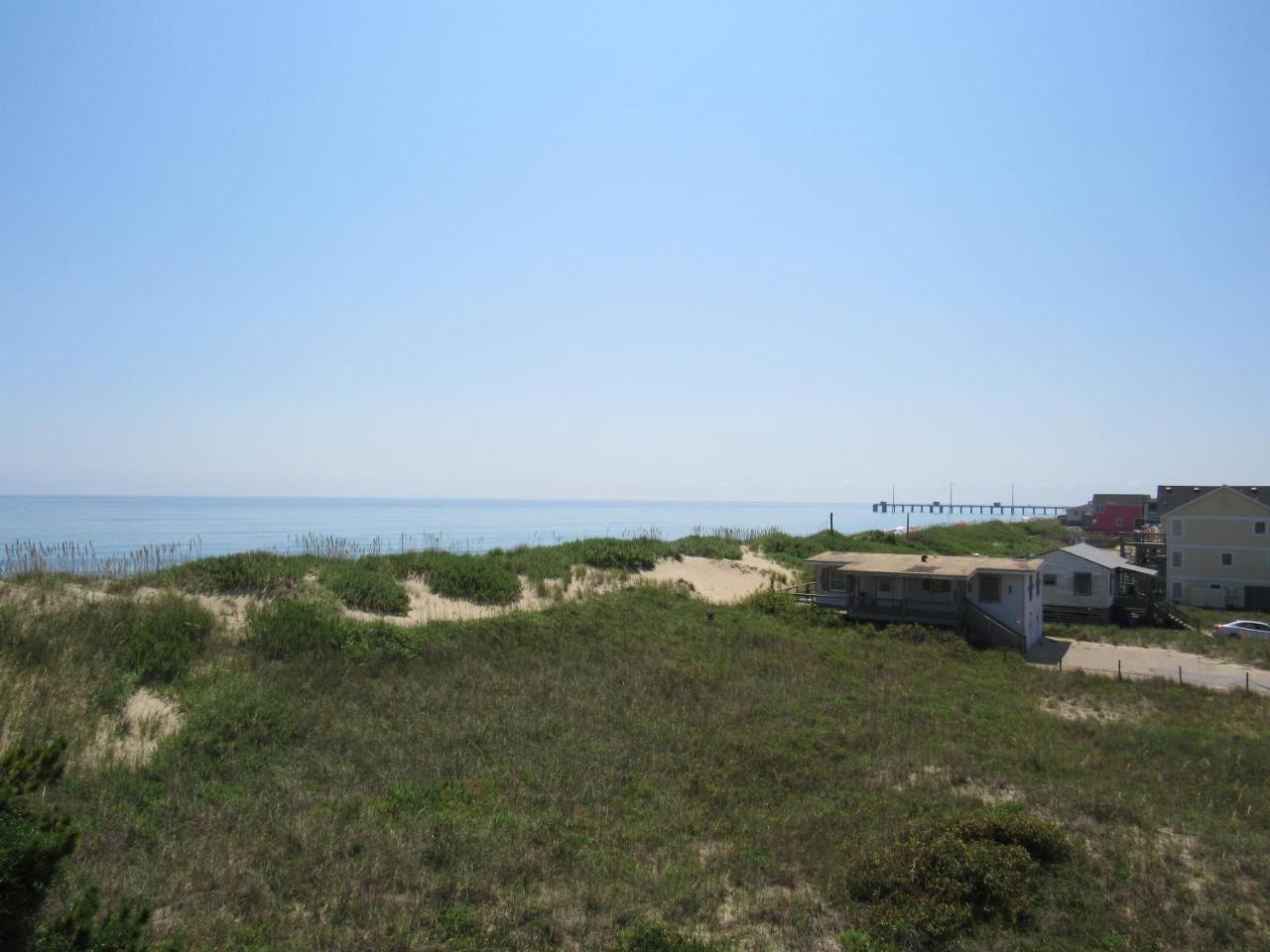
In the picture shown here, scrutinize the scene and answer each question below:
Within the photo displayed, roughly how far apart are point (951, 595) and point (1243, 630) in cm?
1623

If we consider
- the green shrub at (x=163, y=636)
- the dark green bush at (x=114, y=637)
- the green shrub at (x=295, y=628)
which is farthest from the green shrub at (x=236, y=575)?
the dark green bush at (x=114, y=637)

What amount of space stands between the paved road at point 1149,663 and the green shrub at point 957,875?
711 inches

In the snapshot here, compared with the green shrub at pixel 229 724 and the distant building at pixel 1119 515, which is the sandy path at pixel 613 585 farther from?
the distant building at pixel 1119 515

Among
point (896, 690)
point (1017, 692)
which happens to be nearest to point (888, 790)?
point (896, 690)

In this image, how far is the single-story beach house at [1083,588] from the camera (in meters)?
39.3

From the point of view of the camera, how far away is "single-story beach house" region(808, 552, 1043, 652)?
3149 cm

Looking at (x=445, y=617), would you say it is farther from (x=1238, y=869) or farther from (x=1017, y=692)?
(x=1238, y=869)

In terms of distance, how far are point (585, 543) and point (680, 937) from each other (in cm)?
3240

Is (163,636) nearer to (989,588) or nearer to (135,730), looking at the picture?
(135,730)

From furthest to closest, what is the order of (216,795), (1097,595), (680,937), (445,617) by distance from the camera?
1. (1097,595)
2. (445,617)
3. (216,795)
4. (680,937)

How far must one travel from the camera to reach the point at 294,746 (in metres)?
14.4

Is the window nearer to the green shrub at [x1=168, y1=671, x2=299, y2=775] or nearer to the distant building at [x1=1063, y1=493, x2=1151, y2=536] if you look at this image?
the green shrub at [x1=168, y1=671, x2=299, y2=775]

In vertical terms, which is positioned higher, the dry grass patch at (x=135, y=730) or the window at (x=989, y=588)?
the window at (x=989, y=588)

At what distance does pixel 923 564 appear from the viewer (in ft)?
111
